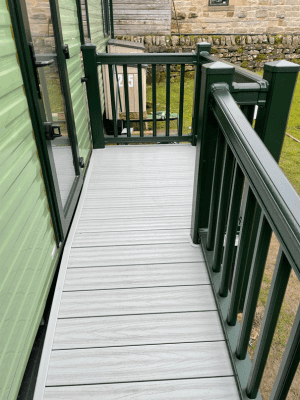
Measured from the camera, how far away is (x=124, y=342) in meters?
1.38

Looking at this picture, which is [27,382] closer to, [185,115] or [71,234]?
[71,234]

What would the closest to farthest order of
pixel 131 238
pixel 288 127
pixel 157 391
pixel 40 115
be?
pixel 157 391 < pixel 40 115 < pixel 131 238 < pixel 288 127

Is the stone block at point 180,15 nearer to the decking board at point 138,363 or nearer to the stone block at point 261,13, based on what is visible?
the stone block at point 261,13

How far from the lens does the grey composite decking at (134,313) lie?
123 cm

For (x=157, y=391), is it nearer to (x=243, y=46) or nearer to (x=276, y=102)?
(x=276, y=102)

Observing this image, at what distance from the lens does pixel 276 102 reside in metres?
1.45

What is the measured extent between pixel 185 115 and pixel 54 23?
5.93 m

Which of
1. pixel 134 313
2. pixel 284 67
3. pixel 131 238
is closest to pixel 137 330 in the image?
pixel 134 313

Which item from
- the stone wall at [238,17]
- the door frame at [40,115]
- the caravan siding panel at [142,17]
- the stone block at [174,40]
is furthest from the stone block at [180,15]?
the door frame at [40,115]

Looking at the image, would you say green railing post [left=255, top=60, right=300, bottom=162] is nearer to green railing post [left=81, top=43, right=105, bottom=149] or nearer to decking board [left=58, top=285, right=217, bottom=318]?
decking board [left=58, top=285, right=217, bottom=318]

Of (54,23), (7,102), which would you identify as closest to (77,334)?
(7,102)

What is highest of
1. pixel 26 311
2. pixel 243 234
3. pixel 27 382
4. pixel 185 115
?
pixel 243 234

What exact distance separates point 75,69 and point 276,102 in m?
1.96

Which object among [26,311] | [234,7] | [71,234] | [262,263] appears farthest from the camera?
[234,7]
